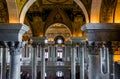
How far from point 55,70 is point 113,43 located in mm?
19522

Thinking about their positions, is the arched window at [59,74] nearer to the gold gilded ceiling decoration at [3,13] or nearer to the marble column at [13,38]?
the marble column at [13,38]

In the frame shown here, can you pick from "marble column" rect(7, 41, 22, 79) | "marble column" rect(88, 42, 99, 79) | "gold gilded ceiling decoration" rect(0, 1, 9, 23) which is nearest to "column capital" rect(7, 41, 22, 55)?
"marble column" rect(7, 41, 22, 79)

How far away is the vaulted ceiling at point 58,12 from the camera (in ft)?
43.8

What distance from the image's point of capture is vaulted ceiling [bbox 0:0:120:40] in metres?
13.3

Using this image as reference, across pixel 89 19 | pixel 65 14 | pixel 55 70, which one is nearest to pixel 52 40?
pixel 55 70

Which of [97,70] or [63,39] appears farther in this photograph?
[63,39]

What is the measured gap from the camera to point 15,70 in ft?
44.0

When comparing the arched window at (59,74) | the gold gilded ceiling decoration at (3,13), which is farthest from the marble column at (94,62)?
the arched window at (59,74)

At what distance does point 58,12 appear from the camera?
21812 mm

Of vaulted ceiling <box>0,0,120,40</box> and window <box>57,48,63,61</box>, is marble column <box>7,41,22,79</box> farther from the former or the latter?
window <box>57,48,63,61</box>

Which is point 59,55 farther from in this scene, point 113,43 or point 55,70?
point 113,43

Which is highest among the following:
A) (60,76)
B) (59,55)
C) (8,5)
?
(8,5)

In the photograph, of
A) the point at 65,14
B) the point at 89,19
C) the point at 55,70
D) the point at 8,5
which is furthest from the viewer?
the point at 55,70

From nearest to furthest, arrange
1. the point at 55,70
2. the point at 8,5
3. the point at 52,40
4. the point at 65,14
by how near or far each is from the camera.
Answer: the point at 8,5
the point at 65,14
the point at 55,70
the point at 52,40
